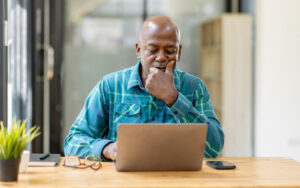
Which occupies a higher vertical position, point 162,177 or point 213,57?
point 213,57

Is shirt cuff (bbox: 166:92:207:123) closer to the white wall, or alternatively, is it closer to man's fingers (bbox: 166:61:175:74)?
man's fingers (bbox: 166:61:175:74)

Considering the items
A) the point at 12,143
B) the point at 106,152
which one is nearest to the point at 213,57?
the point at 106,152

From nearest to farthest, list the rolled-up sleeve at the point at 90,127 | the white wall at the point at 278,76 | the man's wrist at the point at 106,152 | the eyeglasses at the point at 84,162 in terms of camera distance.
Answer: the eyeglasses at the point at 84,162
the man's wrist at the point at 106,152
the rolled-up sleeve at the point at 90,127
the white wall at the point at 278,76

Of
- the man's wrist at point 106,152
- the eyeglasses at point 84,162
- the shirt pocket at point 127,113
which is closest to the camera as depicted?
the eyeglasses at point 84,162

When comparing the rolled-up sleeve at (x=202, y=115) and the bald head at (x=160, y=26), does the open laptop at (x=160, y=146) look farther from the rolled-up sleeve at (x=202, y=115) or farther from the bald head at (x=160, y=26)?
the bald head at (x=160, y=26)

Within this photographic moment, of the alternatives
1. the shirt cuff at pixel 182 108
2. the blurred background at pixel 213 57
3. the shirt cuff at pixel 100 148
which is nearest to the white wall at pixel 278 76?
the blurred background at pixel 213 57

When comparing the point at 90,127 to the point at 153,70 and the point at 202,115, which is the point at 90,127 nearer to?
the point at 153,70

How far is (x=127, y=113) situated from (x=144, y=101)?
0.32ft

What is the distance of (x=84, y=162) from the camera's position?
71.5 inches

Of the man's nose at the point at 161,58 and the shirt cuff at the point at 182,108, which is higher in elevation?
the man's nose at the point at 161,58

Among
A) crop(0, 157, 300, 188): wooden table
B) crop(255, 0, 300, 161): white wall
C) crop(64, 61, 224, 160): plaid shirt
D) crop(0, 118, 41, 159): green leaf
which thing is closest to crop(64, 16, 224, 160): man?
crop(64, 61, 224, 160): plaid shirt

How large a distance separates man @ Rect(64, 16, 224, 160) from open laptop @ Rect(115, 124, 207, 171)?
291mm

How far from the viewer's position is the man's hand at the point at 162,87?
6.18ft

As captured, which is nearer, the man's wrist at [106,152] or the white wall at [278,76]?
the man's wrist at [106,152]
